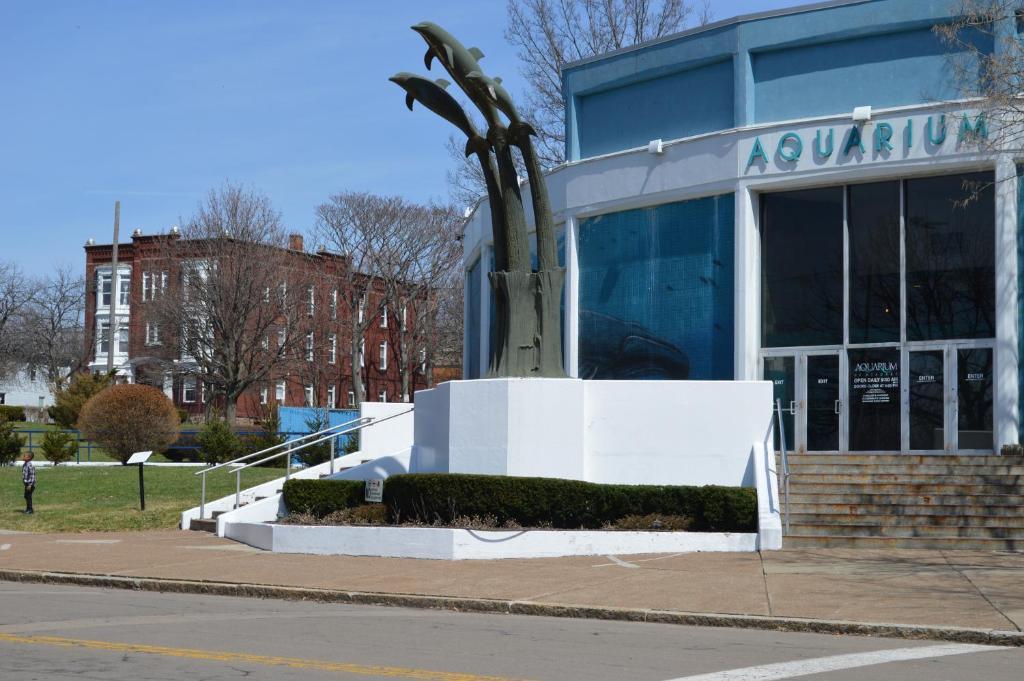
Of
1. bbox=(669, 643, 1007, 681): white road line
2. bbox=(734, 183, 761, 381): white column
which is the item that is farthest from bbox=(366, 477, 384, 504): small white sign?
bbox=(669, 643, 1007, 681): white road line

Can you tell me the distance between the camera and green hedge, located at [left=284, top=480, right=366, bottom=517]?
20656mm

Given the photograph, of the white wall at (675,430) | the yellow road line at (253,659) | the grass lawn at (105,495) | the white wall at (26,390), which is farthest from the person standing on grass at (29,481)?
the white wall at (26,390)

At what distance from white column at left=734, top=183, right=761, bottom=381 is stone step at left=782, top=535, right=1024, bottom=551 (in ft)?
22.7

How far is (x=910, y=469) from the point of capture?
67.9 ft

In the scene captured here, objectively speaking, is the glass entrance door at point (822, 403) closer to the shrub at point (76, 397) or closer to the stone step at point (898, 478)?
the stone step at point (898, 478)

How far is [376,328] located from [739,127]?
47243 millimetres

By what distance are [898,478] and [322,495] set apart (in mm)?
9902

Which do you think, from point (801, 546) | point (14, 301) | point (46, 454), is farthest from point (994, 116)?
point (14, 301)

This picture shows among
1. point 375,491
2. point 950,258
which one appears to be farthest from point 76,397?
point 950,258

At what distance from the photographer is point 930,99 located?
23.0 meters

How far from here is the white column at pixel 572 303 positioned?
1078 inches

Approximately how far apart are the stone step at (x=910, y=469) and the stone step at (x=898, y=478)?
0.07 meters

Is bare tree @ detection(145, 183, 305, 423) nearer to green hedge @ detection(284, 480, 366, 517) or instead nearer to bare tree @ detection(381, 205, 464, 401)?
bare tree @ detection(381, 205, 464, 401)

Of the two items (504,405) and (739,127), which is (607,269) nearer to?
(739,127)
